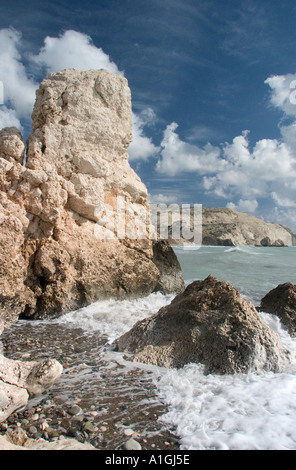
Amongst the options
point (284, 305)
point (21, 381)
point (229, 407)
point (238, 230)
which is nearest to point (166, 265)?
point (284, 305)

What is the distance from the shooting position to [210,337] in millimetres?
4969

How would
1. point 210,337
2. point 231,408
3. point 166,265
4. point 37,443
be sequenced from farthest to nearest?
1. point 166,265
2. point 210,337
3. point 231,408
4. point 37,443

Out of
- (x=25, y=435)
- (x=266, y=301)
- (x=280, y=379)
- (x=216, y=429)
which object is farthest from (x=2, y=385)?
(x=266, y=301)

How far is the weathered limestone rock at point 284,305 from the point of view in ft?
22.9

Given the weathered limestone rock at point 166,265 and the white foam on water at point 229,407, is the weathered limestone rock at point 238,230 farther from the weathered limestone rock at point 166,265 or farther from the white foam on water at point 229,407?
the white foam on water at point 229,407

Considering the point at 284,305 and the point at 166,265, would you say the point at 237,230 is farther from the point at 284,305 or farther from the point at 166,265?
the point at 284,305

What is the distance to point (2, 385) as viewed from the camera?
3586 millimetres

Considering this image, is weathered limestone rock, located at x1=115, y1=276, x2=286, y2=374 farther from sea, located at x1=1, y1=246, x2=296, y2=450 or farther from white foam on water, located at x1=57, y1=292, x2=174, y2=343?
white foam on water, located at x1=57, y1=292, x2=174, y2=343

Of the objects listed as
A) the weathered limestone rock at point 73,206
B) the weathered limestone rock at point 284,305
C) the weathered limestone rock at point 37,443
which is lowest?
the weathered limestone rock at point 37,443

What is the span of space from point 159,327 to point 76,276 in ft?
11.4

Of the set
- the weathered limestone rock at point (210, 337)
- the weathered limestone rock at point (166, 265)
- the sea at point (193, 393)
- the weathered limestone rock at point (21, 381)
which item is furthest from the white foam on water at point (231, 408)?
the weathered limestone rock at point (166, 265)

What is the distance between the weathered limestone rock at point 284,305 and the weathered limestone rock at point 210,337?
6.76 ft

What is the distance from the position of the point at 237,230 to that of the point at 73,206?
89.0m

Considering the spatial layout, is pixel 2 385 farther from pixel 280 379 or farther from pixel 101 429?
pixel 280 379
